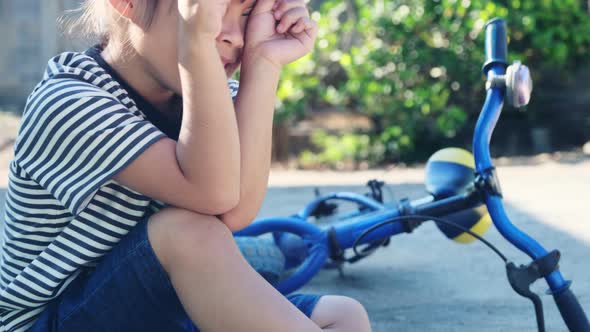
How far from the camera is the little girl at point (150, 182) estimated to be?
131 cm

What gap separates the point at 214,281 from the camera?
1307 millimetres

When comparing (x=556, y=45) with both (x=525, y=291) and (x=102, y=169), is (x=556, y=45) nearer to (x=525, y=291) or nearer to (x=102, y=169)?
(x=525, y=291)

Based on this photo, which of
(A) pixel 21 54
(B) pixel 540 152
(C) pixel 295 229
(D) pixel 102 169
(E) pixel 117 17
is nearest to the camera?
(D) pixel 102 169

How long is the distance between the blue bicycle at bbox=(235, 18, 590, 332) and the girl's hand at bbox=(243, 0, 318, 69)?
1.51ft

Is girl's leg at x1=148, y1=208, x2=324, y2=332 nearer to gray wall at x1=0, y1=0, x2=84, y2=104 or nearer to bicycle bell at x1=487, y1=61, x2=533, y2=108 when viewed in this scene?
bicycle bell at x1=487, y1=61, x2=533, y2=108

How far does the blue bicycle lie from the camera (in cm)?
159

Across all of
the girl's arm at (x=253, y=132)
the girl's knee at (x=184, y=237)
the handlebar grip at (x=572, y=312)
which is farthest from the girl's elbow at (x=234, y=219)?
the handlebar grip at (x=572, y=312)

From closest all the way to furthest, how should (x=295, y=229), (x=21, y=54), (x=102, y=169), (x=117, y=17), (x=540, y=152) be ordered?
1. (x=102, y=169)
2. (x=117, y=17)
3. (x=295, y=229)
4. (x=540, y=152)
5. (x=21, y=54)

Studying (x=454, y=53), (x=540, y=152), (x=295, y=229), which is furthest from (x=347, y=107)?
(x=295, y=229)

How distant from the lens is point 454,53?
497 cm

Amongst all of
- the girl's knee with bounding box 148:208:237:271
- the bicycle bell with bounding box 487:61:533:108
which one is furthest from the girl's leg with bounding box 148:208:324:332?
the bicycle bell with bounding box 487:61:533:108

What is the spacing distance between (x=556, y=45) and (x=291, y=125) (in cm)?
185

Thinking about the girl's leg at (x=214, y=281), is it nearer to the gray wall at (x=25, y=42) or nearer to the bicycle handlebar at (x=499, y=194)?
the bicycle handlebar at (x=499, y=194)

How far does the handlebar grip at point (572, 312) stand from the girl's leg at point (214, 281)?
555mm
